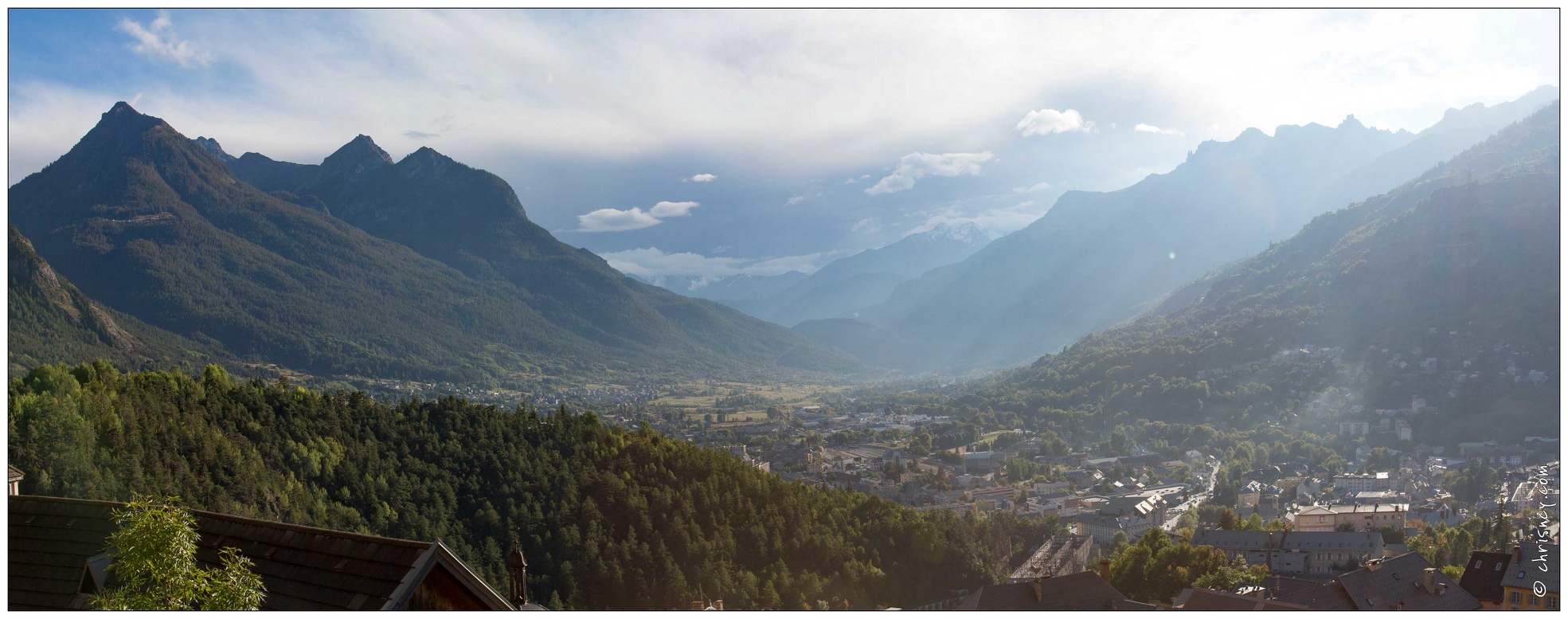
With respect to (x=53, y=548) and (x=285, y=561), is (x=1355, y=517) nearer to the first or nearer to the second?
(x=285, y=561)

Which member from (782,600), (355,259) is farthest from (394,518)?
(355,259)

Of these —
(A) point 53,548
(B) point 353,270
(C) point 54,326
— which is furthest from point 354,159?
(A) point 53,548

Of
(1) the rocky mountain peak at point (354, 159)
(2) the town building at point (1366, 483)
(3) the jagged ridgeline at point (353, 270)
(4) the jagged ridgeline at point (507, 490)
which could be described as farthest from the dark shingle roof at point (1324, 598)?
(1) the rocky mountain peak at point (354, 159)

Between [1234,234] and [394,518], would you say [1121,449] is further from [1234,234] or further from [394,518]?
[1234,234]

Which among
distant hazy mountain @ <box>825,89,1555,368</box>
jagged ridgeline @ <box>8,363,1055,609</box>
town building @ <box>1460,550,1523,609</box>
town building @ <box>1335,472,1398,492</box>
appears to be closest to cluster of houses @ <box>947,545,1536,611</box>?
town building @ <box>1460,550,1523,609</box>

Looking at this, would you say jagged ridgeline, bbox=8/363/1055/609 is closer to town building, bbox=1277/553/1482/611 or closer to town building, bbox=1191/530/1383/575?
town building, bbox=1191/530/1383/575

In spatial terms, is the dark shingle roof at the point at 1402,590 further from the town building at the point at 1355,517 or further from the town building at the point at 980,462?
the town building at the point at 980,462
